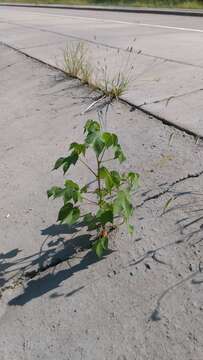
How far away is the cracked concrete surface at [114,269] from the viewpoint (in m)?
2.05

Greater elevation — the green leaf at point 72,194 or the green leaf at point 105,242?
the green leaf at point 72,194

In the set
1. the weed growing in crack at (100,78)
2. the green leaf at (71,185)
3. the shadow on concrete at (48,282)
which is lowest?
the shadow on concrete at (48,282)

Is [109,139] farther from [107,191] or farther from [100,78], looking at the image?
[100,78]

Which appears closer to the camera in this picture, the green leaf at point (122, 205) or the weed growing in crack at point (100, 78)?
the green leaf at point (122, 205)

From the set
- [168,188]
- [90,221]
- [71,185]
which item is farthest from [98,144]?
[168,188]

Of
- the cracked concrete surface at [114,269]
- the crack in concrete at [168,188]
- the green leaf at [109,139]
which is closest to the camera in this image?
the cracked concrete surface at [114,269]

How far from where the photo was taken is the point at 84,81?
548cm

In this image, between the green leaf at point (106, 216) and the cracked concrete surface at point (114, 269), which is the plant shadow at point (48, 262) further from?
the green leaf at point (106, 216)

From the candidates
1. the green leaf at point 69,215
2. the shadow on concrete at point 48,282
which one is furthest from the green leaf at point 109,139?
the shadow on concrete at point 48,282

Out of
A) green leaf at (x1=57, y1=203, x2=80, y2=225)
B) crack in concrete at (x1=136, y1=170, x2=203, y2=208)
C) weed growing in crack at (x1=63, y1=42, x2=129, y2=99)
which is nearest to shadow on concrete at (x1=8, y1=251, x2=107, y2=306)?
green leaf at (x1=57, y1=203, x2=80, y2=225)

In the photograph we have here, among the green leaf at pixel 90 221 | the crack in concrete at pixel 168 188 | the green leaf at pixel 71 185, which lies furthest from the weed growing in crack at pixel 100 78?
the green leaf at pixel 71 185

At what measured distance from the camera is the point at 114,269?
2432 millimetres

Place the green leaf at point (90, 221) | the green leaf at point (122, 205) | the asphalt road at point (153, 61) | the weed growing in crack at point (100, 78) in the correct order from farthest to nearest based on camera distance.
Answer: the weed growing in crack at point (100, 78) < the asphalt road at point (153, 61) < the green leaf at point (90, 221) < the green leaf at point (122, 205)

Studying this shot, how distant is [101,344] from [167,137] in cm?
206
